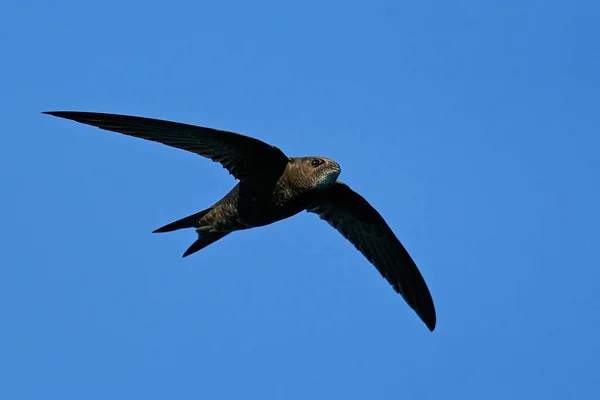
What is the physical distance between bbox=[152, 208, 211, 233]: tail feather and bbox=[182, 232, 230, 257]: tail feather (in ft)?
0.51

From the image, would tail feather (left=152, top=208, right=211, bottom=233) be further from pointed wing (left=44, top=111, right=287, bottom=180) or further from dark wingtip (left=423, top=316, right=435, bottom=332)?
dark wingtip (left=423, top=316, right=435, bottom=332)

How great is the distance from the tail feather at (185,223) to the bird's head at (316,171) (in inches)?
55.9

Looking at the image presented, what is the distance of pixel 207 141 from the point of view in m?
11.3

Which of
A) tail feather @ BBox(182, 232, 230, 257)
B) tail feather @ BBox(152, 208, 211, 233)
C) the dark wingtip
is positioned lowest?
the dark wingtip

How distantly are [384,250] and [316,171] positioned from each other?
2469mm

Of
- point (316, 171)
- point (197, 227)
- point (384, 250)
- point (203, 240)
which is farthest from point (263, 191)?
point (384, 250)

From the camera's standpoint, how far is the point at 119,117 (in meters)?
10.8

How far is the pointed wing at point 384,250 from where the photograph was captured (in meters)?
13.4

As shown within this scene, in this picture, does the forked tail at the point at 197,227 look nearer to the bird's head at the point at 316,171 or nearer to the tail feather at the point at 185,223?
the tail feather at the point at 185,223

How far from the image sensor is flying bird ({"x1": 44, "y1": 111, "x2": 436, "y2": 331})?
11000mm

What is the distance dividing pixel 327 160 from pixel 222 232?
1673 millimetres

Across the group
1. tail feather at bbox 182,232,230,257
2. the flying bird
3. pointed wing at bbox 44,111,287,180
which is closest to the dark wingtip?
the flying bird

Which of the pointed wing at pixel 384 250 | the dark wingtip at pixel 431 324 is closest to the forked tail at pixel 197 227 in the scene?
the pointed wing at pixel 384 250

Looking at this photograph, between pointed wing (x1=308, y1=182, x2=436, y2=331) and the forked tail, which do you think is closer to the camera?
the forked tail
